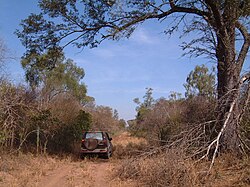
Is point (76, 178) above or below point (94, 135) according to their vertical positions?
below

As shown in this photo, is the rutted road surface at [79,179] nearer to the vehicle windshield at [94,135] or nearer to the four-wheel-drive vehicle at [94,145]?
the four-wheel-drive vehicle at [94,145]

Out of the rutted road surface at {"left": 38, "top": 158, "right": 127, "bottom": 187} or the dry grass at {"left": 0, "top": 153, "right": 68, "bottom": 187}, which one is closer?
the rutted road surface at {"left": 38, "top": 158, "right": 127, "bottom": 187}

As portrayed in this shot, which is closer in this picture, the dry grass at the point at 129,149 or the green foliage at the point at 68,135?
the dry grass at the point at 129,149

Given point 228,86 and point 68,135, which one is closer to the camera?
point 228,86

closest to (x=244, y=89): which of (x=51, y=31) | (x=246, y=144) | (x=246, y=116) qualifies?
(x=246, y=116)

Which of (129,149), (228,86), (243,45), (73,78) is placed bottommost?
(129,149)

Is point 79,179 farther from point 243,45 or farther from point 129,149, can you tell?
point 129,149

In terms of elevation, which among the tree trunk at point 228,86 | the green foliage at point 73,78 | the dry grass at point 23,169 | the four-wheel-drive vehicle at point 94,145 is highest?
the green foliage at point 73,78

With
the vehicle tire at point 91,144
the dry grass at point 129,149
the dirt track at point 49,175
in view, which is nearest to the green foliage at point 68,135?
the dry grass at point 129,149

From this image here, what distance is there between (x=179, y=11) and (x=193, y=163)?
19.9 ft

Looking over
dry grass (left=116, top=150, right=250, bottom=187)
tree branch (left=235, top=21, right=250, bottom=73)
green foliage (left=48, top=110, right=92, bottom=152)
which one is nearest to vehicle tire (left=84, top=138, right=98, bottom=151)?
green foliage (left=48, top=110, right=92, bottom=152)

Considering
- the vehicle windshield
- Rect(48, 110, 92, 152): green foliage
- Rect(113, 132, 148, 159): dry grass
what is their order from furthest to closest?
1. Rect(48, 110, 92, 152): green foliage
2. the vehicle windshield
3. Rect(113, 132, 148, 159): dry grass

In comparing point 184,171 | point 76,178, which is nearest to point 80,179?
point 76,178

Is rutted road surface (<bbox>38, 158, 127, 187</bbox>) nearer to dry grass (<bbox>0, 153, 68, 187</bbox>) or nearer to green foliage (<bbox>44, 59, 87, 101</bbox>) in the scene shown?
dry grass (<bbox>0, 153, 68, 187</bbox>)
